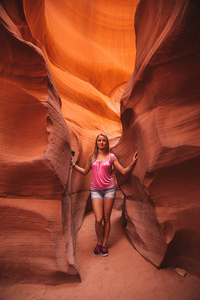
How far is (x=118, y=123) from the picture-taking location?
26.0 feet

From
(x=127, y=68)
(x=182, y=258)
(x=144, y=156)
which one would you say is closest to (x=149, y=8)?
(x=144, y=156)

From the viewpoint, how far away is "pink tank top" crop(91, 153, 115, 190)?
3.18 meters

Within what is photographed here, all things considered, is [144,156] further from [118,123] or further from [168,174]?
[118,123]

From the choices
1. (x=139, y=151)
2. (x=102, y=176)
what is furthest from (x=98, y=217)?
(x=139, y=151)

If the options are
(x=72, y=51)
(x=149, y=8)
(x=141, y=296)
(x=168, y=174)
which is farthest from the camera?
(x=72, y=51)

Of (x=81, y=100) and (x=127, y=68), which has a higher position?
(x=127, y=68)

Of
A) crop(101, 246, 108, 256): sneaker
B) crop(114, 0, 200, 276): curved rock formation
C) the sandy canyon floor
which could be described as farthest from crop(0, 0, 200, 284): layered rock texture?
crop(101, 246, 108, 256): sneaker

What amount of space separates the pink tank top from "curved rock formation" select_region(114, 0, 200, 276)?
Result: 745 millimetres

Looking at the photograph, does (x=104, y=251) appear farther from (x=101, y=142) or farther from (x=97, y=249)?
(x=101, y=142)

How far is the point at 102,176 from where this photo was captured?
127 inches

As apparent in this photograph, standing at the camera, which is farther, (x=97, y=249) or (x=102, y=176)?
(x=102, y=176)

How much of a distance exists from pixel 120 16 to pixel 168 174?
11646 millimetres

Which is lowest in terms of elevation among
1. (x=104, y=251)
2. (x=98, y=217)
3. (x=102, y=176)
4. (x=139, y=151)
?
(x=104, y=251)

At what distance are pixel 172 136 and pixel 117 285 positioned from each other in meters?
2.18
